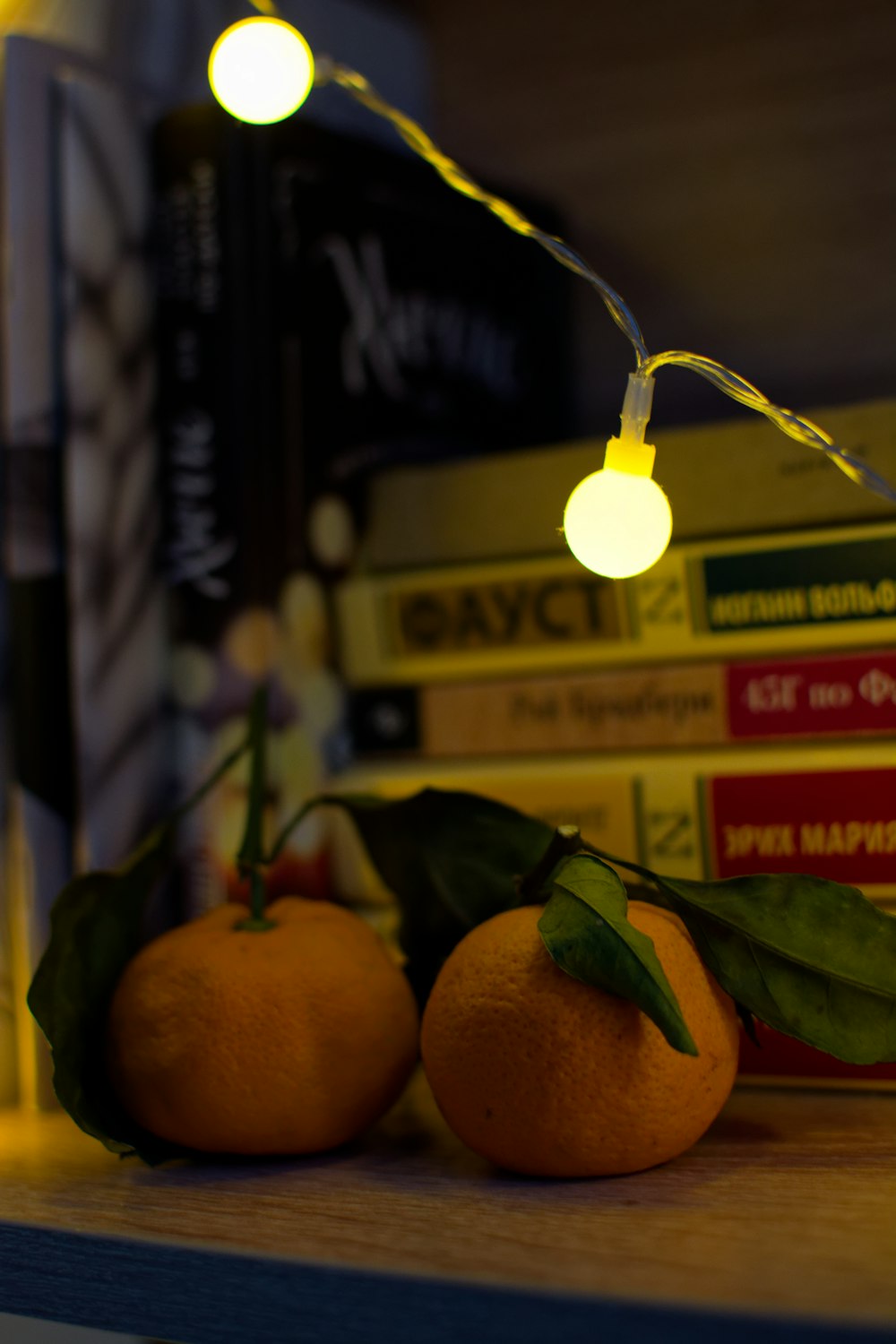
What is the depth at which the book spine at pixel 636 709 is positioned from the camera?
20.1 inches

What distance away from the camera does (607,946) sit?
0.38 meters

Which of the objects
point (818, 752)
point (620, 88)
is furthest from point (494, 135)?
point (818, 752)

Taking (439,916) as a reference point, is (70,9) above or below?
above

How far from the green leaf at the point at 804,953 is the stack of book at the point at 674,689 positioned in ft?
0.28

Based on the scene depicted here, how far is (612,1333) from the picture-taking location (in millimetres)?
302

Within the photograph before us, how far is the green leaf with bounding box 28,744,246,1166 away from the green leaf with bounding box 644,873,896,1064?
7.5 inches

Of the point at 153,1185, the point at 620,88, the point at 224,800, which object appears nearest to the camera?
the point at 153,1185

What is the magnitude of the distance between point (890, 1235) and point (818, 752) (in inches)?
8.2

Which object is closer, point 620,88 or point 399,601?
point 399,601

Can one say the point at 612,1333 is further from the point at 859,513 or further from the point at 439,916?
the point at 859,513

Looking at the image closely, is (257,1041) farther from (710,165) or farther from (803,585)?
(710,165)

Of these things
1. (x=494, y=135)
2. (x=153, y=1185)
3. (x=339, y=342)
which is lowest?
(x=153, y=1185)

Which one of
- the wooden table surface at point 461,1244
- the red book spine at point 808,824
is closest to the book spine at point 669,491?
the red book spine at point 808,824

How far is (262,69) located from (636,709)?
11.0 inches
